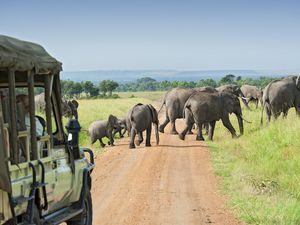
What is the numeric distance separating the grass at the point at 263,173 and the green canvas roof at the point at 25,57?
4296 millimetres

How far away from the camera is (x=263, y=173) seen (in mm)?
14914

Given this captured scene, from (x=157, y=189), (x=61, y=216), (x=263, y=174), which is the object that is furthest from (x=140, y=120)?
(x=61, y=216)

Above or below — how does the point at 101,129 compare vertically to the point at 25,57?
below

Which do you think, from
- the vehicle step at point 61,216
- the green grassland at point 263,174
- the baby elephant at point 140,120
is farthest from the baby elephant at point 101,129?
the vehicle step at point 61,216

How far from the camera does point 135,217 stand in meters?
10.4

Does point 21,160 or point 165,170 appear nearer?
point 21,160

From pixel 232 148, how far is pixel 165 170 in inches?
196

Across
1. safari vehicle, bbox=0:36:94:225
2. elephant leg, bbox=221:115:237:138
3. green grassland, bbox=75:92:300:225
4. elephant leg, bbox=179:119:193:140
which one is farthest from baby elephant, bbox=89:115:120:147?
safari vehicle, bbox=0:36:94:225

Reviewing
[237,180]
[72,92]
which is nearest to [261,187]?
[237,180]

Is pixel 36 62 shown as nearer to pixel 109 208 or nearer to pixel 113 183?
pixel 109 208

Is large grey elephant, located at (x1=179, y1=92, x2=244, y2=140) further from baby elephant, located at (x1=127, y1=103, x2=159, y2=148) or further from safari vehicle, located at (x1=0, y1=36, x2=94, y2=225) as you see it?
safari vehicle, located at (x1=0, y1=36, x2=94, y2=225)

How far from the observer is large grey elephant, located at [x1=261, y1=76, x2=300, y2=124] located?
100 feet

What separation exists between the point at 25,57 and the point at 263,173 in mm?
9102

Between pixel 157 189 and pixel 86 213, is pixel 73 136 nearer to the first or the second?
pixel 86 213
